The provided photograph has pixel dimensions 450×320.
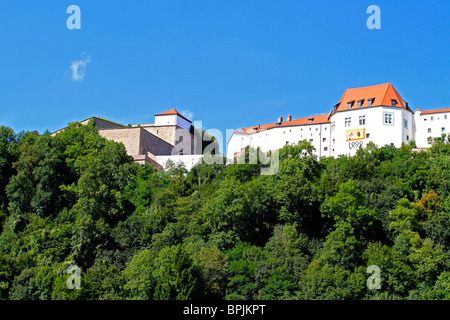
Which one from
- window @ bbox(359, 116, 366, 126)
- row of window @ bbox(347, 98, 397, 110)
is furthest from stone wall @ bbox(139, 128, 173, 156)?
window @ bbox(359, 116, 366, 126)

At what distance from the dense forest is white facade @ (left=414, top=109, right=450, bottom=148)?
7.18m

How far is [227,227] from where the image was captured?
137 feet

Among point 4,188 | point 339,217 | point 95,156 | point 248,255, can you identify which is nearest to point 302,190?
point 339,217

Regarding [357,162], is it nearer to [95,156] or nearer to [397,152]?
[397,152]

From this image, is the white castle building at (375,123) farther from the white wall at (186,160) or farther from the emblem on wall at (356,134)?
the white wall at (186,160)

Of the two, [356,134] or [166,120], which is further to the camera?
[166,120]

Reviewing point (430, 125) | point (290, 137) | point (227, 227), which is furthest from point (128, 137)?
point (430, 125)

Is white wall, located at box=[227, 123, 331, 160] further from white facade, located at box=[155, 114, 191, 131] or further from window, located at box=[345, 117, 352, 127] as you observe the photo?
white facade, located at box=[155, 114, 191, 131]

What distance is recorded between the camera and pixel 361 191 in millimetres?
44469

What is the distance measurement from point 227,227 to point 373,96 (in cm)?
2750

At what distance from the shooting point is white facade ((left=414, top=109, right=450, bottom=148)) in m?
59.7

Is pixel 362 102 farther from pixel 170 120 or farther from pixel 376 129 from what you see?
pixel 170 120

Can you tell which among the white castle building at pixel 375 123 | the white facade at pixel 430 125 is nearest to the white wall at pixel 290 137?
the white castle building at pixel 375 123
